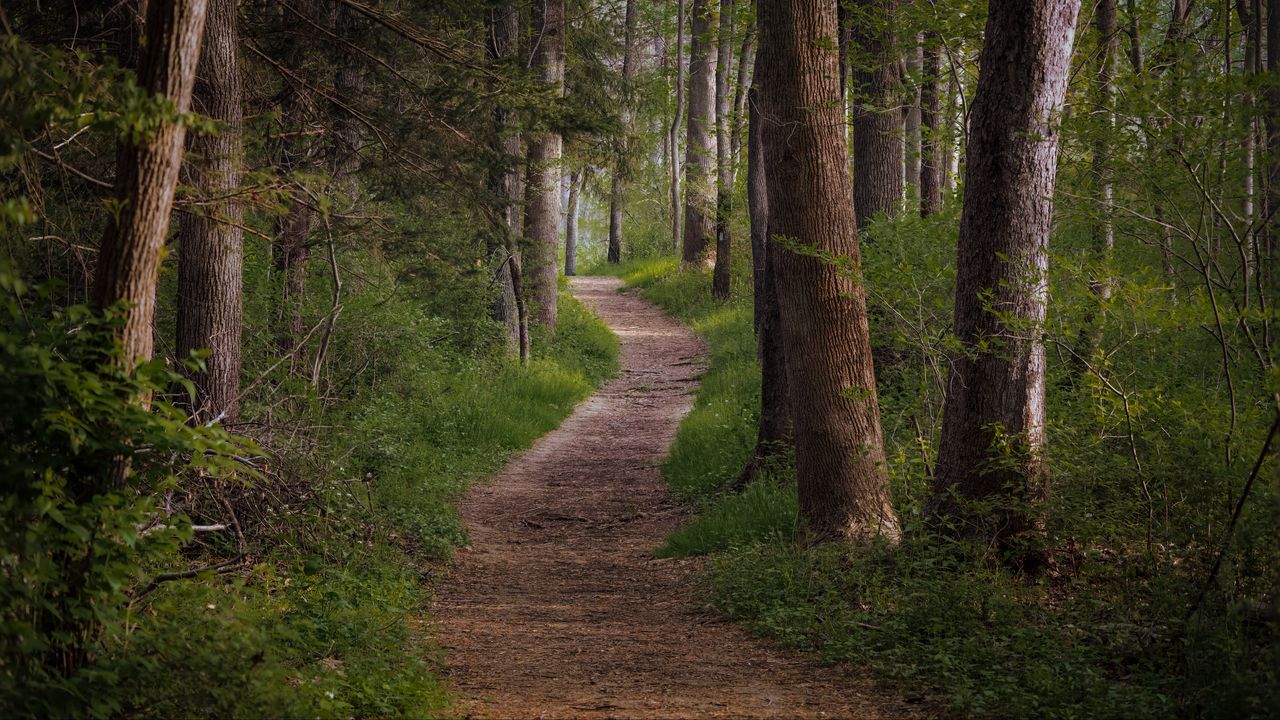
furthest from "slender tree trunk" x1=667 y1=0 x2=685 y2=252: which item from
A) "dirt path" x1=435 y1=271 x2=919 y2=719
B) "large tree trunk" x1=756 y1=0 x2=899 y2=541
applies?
"large tree trunk" x1=756 y1=0 x2=899 y2=541

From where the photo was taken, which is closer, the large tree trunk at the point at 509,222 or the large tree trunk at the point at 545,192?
the large tree trunk at the point at 509,222

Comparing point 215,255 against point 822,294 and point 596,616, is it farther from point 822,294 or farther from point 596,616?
point 822,294

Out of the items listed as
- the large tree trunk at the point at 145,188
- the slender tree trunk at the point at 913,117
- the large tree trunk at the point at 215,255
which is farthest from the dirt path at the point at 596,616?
the slender tree trunk at the point at 913,117

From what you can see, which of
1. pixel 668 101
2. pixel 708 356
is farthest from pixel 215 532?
pixel 668 101

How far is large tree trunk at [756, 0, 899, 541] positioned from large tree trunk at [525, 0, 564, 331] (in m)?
7.17

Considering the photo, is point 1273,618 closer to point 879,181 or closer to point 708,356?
point 879,181

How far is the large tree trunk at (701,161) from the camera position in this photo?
76.1 feet

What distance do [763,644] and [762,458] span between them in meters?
3.80

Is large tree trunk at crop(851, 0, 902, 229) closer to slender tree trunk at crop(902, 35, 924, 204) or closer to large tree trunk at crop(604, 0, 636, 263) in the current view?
slender tree trunk at crop(902, 35, 924, 204)

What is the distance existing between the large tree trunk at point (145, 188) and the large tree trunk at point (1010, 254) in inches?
183

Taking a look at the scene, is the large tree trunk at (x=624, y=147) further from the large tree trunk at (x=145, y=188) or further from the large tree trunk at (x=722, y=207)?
the large tree trunk at (x=145, y=188)

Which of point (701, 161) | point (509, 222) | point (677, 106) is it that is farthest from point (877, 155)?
point (701, 161)

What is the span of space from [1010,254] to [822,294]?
5.04 feet

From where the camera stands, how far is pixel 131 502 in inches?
159
